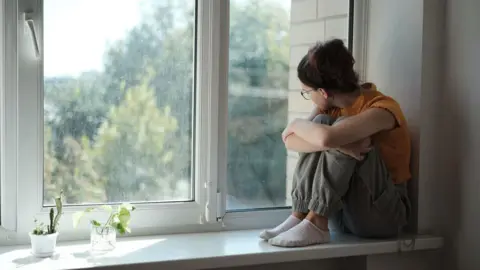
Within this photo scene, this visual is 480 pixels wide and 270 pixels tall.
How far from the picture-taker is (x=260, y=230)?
2.02m

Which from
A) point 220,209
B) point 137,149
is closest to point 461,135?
point 220,209

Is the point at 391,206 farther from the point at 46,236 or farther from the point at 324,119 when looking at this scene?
the point at 46,236

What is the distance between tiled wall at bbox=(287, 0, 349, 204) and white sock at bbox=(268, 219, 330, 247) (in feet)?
1.12

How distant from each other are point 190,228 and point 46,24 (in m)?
0.76

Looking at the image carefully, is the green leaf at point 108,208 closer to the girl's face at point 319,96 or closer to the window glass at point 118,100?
the window glass at point 118,100

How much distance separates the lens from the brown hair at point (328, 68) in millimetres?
1814

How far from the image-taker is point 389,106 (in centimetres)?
185

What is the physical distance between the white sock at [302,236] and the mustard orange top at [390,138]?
319 millimetres

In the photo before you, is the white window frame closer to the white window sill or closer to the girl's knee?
the white window sill

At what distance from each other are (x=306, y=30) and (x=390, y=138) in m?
0.52

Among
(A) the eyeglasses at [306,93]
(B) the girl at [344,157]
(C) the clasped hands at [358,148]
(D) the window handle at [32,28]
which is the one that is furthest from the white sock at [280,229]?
(D) the window handle at [32,28]

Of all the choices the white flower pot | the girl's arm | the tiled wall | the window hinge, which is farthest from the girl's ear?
the white flower pot

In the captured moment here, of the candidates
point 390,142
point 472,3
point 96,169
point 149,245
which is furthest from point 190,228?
point 472,3

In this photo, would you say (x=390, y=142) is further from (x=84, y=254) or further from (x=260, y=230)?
(x=84, y=254)
